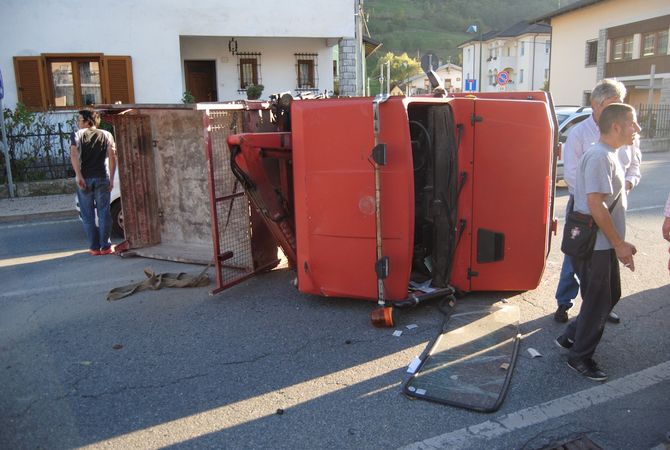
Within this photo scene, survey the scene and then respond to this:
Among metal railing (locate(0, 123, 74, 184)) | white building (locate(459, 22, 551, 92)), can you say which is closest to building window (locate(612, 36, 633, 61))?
white building (locate(459, 22, 551, 92))

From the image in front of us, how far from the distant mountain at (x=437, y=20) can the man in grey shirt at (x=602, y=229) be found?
98.5 m

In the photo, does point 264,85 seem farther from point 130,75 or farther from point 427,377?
point 427,377

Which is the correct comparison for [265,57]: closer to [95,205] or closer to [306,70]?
[306,70]

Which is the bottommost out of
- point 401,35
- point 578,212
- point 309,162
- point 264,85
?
point 578,212

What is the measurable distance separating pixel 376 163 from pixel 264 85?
48.4 ft

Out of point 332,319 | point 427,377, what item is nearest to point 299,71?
point 332,319

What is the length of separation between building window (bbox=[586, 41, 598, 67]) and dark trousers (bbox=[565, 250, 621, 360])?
35532mm

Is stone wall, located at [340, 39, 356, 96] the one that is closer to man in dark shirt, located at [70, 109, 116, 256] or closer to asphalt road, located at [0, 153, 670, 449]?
man in dark shirt, located at [70, 109, 116, 256]

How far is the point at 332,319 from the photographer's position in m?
4.85

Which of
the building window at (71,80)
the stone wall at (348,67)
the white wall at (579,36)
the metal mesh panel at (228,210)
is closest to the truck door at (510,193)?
the metal mesh panel at (228,210)

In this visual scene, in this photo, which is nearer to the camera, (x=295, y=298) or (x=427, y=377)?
(x=427, y=377)

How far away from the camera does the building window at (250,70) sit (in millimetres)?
18156

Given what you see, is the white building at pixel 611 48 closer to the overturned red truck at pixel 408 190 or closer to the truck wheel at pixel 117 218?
the overturned red truck at pixel 408 190

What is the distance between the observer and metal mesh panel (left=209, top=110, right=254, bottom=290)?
5.60 m
